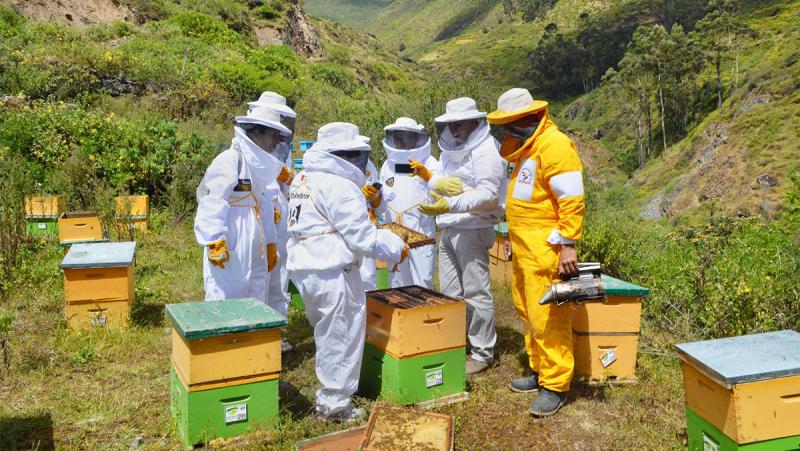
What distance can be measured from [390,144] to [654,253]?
365 cm

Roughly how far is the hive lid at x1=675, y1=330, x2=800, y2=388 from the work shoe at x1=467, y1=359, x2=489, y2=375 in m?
1.81

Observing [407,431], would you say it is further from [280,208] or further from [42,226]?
[42,226]

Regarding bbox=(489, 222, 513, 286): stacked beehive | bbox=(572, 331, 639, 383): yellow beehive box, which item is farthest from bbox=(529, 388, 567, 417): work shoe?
bbox=(489, 222, 513, 286): stacked beehive

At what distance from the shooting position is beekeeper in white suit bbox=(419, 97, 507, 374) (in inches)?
167

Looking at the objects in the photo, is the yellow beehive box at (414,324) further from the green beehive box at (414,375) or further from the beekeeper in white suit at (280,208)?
the beekeeper in white suit at (280,208)

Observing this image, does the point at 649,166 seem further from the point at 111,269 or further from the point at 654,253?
the point at 111,269

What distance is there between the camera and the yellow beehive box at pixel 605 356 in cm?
404

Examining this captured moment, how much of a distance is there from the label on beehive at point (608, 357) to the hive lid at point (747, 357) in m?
1.18

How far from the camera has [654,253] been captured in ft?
22.2

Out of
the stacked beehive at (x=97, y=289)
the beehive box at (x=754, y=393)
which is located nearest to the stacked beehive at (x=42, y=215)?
the stacked beehive at (x=97, y=289)

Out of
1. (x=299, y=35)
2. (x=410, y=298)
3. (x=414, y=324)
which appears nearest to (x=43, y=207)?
(x=410, y=298)

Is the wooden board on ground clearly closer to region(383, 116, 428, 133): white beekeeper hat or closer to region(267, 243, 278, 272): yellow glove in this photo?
region(267, 243, 278, 272): yellow glove

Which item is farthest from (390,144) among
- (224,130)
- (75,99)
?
(75,99)

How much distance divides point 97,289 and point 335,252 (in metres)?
2.93
